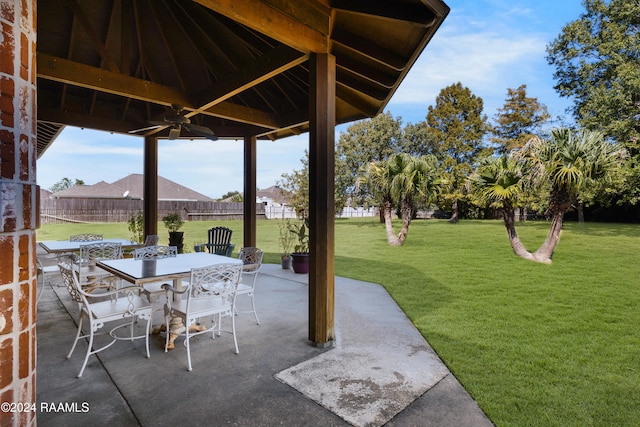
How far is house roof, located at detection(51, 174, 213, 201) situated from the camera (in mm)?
27873

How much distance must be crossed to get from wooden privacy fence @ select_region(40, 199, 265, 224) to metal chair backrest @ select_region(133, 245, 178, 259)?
564 inches

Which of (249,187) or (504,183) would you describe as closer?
(249,187)

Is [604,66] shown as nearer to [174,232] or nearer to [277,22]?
[277,22]

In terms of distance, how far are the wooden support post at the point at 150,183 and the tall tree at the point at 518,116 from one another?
2186 cm

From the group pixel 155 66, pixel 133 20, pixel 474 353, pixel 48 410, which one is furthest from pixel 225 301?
pixel 155 66

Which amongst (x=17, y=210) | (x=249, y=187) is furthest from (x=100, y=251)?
(x=17, y=210)

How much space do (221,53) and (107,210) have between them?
18.7 meters

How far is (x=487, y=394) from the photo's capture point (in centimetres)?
246

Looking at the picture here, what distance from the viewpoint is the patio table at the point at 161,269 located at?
290cm

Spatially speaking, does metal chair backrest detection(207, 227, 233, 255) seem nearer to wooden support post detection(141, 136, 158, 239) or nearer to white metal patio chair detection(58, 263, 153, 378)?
wooden support post detection(141, 136, 158, 239)

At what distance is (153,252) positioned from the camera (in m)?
4.42

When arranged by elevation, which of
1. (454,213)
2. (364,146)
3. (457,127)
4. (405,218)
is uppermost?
(457,127)

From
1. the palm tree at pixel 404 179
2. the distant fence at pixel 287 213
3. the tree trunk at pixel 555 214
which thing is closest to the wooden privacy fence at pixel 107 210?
the distant fence at pixel 287 213

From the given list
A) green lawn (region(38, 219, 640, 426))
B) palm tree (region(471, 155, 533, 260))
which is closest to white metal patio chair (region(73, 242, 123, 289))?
green lawn (region(38, 219, 640, 426))
